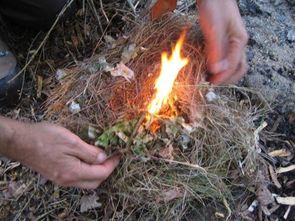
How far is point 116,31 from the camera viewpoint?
2648mm

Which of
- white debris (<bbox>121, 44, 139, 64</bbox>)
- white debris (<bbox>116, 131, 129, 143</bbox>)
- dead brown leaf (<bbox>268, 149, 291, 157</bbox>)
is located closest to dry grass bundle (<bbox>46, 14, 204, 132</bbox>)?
white debris (<bbox>121, 44, 139, 64</bbox>)

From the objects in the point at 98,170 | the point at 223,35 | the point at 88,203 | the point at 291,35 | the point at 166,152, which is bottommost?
the point at 291,35

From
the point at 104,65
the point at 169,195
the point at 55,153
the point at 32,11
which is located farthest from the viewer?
the point at 32,11

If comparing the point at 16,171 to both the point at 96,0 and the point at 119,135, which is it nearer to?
the point at 119,135

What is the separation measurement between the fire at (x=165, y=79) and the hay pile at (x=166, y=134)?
0.15 feet

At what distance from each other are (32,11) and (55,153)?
1184 mm

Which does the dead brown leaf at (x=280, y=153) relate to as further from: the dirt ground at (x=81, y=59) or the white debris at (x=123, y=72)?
the white debris at (x=123, y=72)

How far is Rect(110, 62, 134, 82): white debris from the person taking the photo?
2010 mm

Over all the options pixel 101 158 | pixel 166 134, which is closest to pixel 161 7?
pixel 166 134

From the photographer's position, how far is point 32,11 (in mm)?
2572

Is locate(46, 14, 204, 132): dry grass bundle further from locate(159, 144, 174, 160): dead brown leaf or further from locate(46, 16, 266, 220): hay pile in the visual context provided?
locate(159, 144, 174, 160): dead brown leaf

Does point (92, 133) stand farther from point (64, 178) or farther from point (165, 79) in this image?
point (165, 79)

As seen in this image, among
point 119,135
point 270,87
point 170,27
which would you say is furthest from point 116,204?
point 270,87

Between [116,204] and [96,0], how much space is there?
4.14 ft
